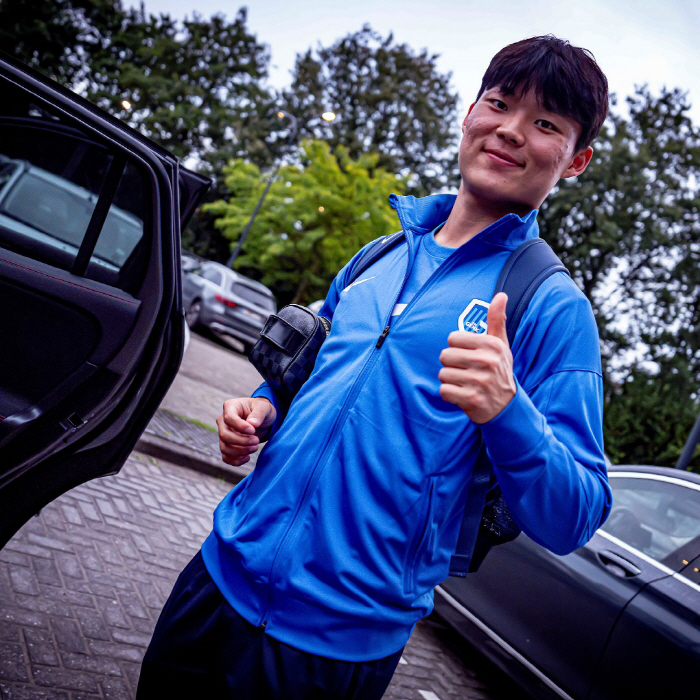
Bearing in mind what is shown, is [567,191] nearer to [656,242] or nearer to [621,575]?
[656,242]

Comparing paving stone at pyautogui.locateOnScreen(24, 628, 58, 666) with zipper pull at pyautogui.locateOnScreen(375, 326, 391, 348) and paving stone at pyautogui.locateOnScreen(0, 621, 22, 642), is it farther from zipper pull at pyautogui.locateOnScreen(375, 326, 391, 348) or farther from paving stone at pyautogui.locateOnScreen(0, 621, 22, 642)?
zipper pull at pyautogui.locateOnScreen(375, 326, 391, 348)

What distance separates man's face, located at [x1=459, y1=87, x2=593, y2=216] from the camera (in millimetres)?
1406

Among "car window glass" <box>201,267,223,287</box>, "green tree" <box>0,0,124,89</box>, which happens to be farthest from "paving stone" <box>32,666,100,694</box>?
Answer: "green tree" <box>0,0,124,89</box>

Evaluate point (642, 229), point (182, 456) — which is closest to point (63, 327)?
point (182, 456)

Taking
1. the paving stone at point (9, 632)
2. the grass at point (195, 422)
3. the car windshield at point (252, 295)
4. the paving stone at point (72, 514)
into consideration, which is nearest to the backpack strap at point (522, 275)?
the paving stone at point (9, 632)

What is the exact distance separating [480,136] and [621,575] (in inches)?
112

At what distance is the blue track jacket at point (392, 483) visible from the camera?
1.17 meters

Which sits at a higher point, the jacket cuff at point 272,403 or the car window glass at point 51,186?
the car window glass at point 51,186

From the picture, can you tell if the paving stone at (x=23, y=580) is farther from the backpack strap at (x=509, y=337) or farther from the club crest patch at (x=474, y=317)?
the club crest patch at (x=474, y=317)

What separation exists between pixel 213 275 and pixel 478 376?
45.8 ft

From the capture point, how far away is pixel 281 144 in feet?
130

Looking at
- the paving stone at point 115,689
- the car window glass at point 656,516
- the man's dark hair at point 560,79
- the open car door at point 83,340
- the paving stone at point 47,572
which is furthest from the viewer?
the car window glass at point 656,516

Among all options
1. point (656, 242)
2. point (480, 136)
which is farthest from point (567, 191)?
point (480, 136)

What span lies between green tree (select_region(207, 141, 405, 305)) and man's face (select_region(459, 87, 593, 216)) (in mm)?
21336
